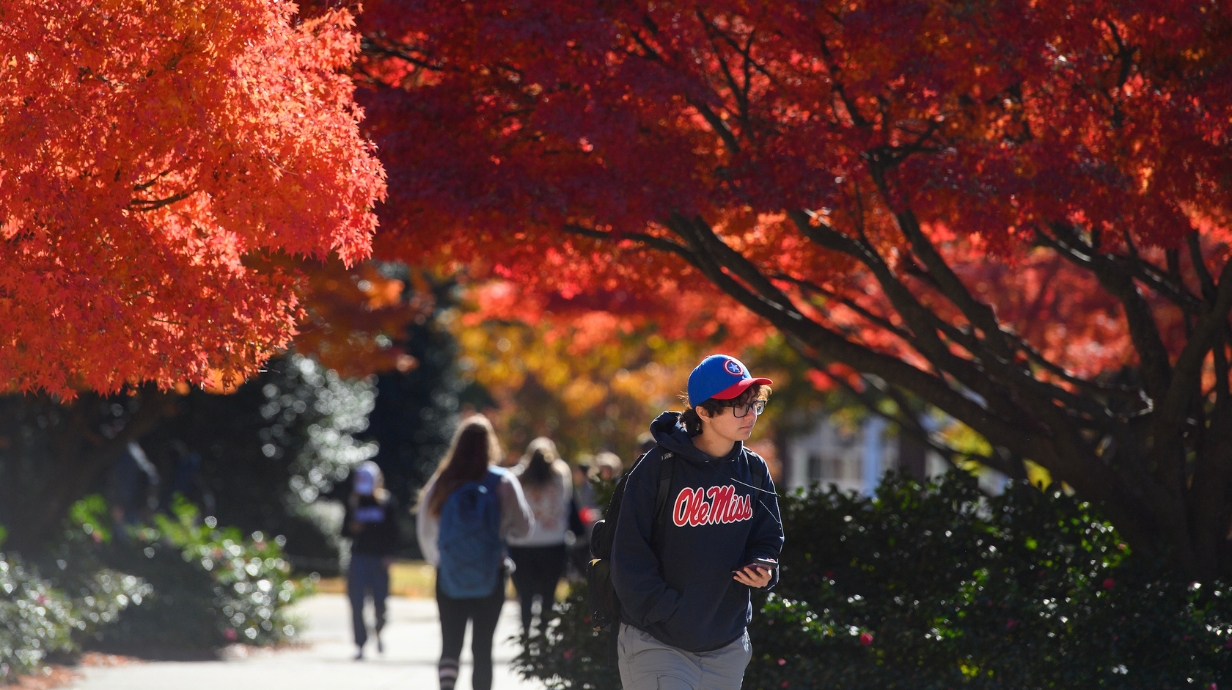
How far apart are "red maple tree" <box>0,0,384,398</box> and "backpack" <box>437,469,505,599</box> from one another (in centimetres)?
200

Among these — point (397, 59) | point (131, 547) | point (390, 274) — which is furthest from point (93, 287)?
point (390, 274)

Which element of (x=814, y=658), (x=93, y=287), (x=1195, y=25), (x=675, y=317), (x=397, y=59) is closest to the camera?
(x=93, y=287)

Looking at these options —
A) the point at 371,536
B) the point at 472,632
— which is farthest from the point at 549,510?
the point at 472,632

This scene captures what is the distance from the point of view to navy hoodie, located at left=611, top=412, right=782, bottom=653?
4133 millimetres

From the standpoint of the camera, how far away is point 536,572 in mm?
9750

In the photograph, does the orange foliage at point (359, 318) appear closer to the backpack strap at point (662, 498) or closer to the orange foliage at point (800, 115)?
the orange foliage at point (800, 115)

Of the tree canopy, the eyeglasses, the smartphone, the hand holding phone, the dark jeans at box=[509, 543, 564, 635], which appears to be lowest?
the hand holding phone

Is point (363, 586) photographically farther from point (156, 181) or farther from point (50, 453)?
point (156, 181)

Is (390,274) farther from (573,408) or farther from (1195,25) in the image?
(1195,25)

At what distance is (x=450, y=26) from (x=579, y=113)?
855mm

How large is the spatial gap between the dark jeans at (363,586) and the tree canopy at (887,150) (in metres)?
4.32

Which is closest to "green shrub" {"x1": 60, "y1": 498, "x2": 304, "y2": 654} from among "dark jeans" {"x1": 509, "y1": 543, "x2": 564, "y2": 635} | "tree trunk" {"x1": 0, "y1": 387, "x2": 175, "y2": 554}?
"tree trunk" {"x1": 0, "y1": 387, "x2": 175, "y2": 554}

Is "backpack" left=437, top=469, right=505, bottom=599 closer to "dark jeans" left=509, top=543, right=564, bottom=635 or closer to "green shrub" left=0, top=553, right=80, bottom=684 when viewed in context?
"dark jeans" left=509, top=543, right=564, bottom=635

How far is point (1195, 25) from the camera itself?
5.97 m
